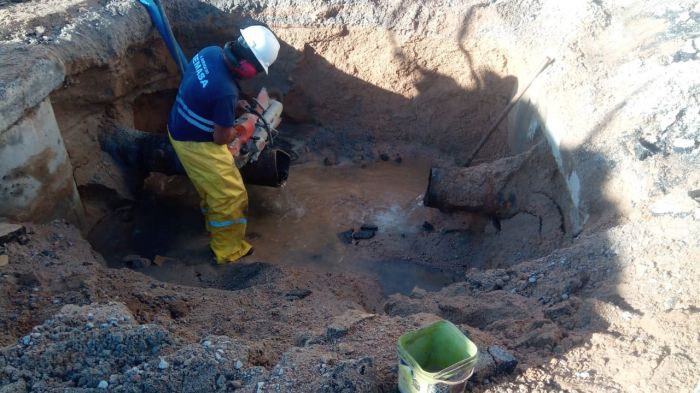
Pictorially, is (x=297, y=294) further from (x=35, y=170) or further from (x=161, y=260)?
(x=35, y=170)

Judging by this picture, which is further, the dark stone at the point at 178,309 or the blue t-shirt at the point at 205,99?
the blue t-shirt at the point at 205,99

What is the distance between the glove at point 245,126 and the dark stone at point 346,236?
137 centimetres

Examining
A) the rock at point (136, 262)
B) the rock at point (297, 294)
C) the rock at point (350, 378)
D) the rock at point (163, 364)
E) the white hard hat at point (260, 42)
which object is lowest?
the rock at point (136, 262)

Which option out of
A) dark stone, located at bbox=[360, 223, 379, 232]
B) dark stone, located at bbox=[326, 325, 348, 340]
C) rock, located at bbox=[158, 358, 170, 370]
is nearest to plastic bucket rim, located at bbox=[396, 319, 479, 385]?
dark stone, located at bbox=[326, 325, 348, 340]

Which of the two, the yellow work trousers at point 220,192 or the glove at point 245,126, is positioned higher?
the glove at point 245,126

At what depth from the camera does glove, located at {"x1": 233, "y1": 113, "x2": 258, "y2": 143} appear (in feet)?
16.2

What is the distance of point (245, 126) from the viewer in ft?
16.3

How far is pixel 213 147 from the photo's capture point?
15.8 feet

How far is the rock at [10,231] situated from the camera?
3828 millimetres

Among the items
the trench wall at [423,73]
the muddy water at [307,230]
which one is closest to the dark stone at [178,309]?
the muddy water at [307,230]

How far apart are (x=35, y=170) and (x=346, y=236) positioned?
Result: 111 inches

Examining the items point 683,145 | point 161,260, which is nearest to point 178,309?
point 161,260

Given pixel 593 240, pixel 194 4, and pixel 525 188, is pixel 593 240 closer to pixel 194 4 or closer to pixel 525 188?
pixel 525 188

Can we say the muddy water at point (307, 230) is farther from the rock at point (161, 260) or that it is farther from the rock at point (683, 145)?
the rock at point (683, 145)
